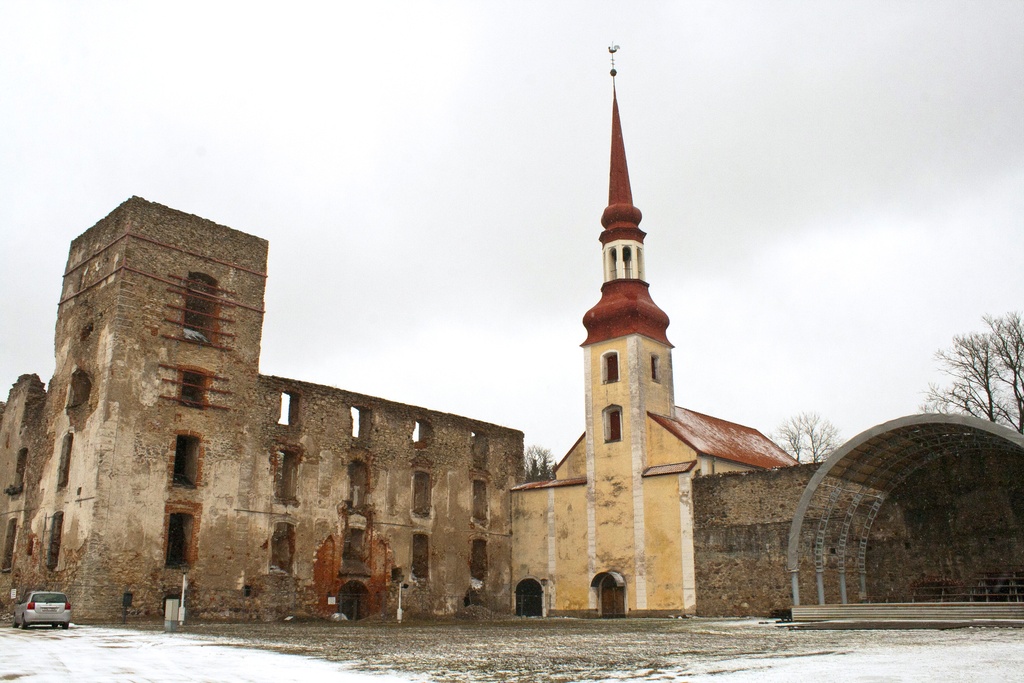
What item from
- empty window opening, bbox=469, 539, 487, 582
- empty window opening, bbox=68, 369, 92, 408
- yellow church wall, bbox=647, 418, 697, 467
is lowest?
empty window opening, bbox=469, 539, 487, 582

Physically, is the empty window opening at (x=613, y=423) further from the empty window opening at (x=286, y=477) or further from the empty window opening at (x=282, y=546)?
the empty window opening at (x=282, y=546)

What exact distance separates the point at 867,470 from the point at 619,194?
54.4 feet

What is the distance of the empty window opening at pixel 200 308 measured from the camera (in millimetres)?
27688

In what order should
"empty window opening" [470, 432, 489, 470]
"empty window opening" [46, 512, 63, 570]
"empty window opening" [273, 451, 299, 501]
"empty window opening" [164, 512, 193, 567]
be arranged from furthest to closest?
"empty window opening" [470, 432, 489, 470], "empty window opening" [273, 451, 299, 501], "empty window opening" [164, 512, 193, 567], "empty window opening" [46, 512, 63, 570]

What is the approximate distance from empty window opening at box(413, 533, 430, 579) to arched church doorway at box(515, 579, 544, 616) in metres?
4.87

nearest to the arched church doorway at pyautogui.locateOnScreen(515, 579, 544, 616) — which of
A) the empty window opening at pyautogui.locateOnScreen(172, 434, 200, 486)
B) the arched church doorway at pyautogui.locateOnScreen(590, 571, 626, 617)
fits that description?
the arched church doorway at pyautogui.locateOnScreen(590, 571, 626, 617)

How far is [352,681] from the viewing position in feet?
28.2

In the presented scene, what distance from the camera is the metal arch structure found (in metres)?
22.9

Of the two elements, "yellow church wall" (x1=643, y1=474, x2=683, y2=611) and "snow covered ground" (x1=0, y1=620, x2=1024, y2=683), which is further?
"yellow church wall" (x1=643, y1=474, x2=683, y2=611)

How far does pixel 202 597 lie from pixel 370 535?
21.6 ft

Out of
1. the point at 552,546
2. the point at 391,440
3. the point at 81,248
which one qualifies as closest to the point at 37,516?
the point at 81,248

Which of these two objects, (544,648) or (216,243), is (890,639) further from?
(216,243)

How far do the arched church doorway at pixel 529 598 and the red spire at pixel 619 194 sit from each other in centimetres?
1416

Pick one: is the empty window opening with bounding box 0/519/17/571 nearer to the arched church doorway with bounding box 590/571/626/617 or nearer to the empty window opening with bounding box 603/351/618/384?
the arched church doorway with bounding box 590/571/626/617
